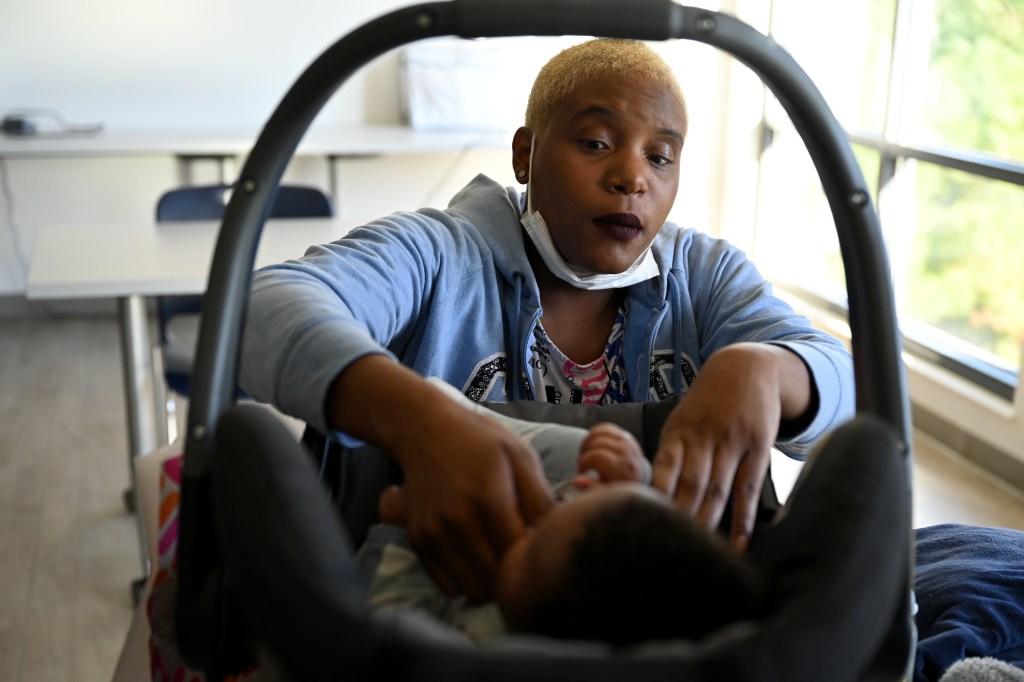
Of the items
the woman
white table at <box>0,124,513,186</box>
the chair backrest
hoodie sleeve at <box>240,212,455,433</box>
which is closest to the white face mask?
the woman

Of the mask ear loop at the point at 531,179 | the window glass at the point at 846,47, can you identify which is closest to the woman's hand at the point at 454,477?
the mask ear loop at the point at 531,179

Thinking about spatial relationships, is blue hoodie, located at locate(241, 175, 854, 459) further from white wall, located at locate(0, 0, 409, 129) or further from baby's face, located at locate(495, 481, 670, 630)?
white wall, located at locate(0, 0, 409, 129)

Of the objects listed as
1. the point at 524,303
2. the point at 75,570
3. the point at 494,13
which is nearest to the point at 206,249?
the point at 75,570

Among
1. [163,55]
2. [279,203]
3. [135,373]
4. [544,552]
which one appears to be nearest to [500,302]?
[544,552]

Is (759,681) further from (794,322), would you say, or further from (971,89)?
(971,89)

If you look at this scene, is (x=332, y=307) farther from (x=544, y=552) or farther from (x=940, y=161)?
(x=940, y=161)

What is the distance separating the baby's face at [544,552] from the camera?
60cm

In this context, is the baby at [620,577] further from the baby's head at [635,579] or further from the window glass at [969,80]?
the window glass at [969,80]

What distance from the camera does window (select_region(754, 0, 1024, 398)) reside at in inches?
133

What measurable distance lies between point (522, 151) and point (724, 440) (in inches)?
27.3

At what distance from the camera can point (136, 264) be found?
2.41 meters

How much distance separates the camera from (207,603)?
2.43ft

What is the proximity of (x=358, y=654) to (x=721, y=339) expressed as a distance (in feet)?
2.59

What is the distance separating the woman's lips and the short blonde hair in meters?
0.12
